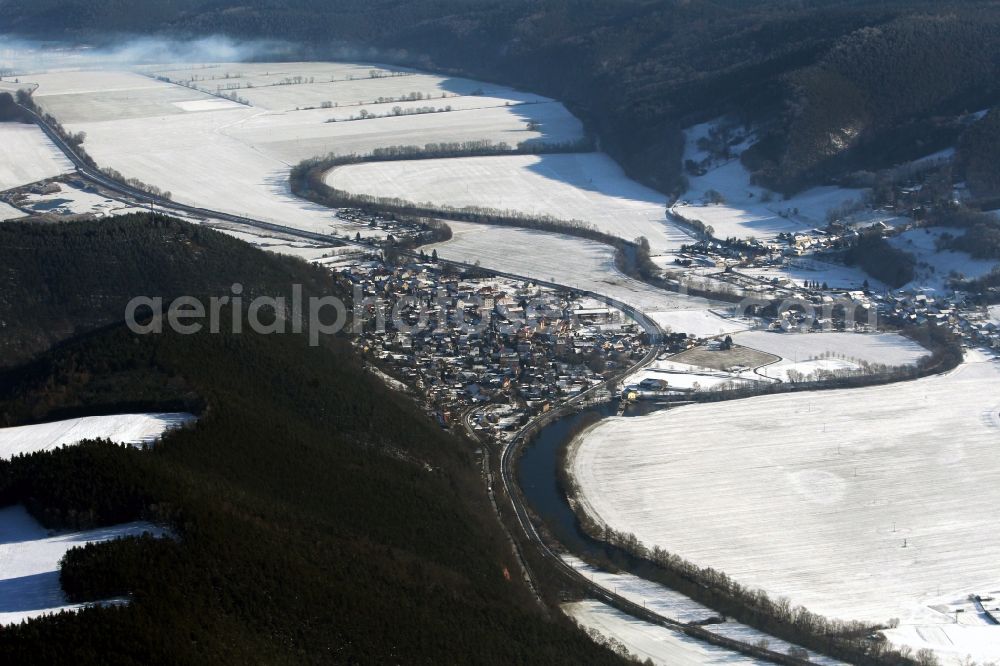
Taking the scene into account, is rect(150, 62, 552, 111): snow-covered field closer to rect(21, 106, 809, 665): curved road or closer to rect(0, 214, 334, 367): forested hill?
rect(21, 106, 809, 665): curved road

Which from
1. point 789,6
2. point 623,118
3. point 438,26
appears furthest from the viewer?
point 438,26

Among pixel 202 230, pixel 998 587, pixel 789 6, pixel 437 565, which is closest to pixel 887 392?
pixel 998 587

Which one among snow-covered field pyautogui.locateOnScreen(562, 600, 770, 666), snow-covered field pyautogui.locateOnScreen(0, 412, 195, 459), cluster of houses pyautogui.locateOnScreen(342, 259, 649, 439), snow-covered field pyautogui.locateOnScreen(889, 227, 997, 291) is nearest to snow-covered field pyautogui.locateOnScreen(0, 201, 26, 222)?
cluster of houses pyautogui.locateOnScreen(342, 259, 649, 439)

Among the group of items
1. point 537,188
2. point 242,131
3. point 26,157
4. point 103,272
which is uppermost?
A: point 242,131

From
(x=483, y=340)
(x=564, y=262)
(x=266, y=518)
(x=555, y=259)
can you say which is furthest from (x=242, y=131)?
(x=266, y=518)

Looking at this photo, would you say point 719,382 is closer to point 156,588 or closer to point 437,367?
point 437,367

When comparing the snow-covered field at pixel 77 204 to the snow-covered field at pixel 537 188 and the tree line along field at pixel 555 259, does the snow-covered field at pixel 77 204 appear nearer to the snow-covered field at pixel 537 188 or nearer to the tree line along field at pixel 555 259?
the snow-covered field at pixel 537 188

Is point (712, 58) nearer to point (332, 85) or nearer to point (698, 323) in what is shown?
point (332, 85)
